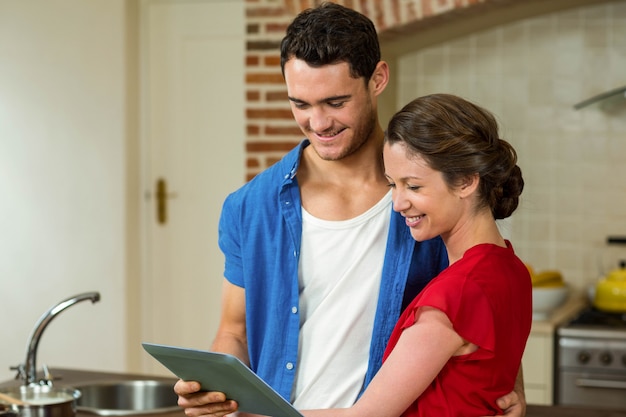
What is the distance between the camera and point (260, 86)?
4488mm

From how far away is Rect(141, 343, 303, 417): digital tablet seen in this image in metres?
1.69

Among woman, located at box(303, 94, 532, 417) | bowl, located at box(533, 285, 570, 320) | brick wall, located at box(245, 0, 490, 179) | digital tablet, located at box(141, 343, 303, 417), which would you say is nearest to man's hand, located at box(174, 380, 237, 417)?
digital tablet, located at box(141, 343, 303, 417)

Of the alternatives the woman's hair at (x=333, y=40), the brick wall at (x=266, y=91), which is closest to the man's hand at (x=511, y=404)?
the woman's hair at (x=333, y=40)

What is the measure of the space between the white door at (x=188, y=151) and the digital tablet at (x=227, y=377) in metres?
3.05

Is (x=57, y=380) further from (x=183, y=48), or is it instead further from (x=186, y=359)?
(x=183, y=48)

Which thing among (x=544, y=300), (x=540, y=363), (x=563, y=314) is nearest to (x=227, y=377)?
(x=540, y=363)

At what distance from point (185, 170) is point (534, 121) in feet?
5.61

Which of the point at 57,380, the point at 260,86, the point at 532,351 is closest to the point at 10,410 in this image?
the point at 57,380

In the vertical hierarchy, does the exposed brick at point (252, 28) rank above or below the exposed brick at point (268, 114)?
above

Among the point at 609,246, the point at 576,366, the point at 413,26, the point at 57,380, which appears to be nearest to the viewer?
the point at 57,380

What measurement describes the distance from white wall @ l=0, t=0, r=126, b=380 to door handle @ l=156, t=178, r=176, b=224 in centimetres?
20

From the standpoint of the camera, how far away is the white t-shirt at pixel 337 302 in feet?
7.08

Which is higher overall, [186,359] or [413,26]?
[413,26]

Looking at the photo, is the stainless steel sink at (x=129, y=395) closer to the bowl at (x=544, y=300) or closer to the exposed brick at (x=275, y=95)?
the bowl at (x=544, y=300)
